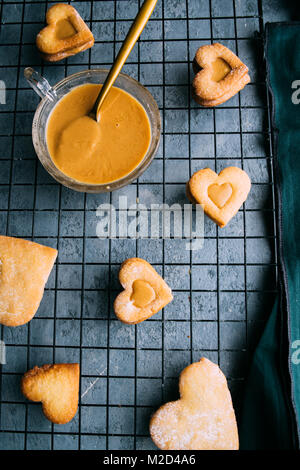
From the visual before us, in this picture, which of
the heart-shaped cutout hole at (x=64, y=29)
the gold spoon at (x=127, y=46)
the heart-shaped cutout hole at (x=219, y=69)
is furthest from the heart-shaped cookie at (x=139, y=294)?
the heart-shaped cutout hole at (x=64, y=29)

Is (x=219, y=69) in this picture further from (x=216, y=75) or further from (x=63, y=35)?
(x=63, y=35)

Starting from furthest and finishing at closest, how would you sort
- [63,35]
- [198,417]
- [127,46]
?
[63,35] → [198,417] → [127,46]

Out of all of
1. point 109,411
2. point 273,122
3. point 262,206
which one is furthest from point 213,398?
point 273,122

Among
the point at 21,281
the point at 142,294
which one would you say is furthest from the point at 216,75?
the point at 21,281

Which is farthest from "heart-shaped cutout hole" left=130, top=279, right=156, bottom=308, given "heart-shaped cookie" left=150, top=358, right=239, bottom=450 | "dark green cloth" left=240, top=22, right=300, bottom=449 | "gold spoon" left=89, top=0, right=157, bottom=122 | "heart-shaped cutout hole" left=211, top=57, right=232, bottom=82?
"heart-shaped cutout hole" left=211, top=57, right=232, bottom=82

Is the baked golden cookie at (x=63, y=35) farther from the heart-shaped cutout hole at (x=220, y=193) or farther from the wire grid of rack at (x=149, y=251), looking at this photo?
the heart-shaped cutout hole at (x=220, y=193)

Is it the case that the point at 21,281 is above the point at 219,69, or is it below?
below
